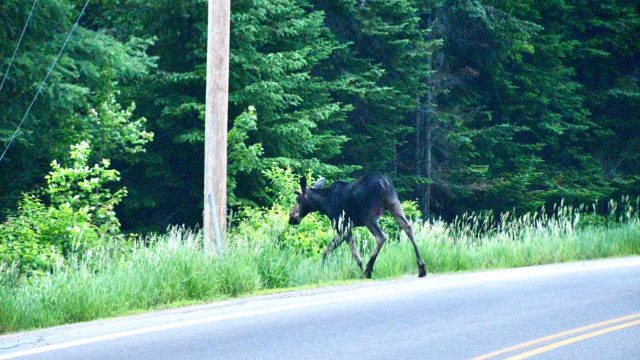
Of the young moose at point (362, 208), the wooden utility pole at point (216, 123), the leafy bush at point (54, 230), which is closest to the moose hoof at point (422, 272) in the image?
the young moose at point (362, 208)

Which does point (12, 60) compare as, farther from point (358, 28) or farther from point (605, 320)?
point (358, 28)

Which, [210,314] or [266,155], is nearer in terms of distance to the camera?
[210,314]

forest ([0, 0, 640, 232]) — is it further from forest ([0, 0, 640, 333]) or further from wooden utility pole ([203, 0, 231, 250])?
wooden utility pole ([203, 0, 231, 250])

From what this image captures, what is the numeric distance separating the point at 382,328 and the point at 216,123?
16.2ft

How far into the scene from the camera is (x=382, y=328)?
10.4 meters

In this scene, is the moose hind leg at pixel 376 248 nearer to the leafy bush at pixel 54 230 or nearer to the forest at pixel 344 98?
the leafy bush at pixel 54 230

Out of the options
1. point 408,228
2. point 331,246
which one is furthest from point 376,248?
point 331,246

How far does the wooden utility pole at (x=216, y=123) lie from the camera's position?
45.5 feet

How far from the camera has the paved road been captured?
9125mm

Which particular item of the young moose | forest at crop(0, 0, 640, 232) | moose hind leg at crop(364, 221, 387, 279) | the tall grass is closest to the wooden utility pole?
the tall grass

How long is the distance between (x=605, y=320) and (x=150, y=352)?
546cm

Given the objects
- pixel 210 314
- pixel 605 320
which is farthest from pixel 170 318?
pixel 605 320

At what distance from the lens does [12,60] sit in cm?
1669

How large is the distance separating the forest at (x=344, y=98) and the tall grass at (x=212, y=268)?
15.3ft
